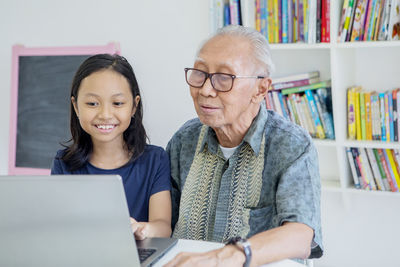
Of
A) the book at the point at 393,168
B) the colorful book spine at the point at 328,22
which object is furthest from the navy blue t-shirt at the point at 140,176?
the book at the point at 393,168

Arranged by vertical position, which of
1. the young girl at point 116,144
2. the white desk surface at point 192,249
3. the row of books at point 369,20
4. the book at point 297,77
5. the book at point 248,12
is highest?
the book at point 248,12

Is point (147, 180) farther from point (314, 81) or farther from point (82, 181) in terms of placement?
point (314, 81)

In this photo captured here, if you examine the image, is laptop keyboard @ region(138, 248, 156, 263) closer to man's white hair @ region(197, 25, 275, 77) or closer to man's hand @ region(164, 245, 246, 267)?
man's hand @ region(164, 245, 246, 267)

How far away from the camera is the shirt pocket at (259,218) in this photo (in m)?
1.57

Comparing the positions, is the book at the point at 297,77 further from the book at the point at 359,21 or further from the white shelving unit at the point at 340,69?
the book at the point at 359,21

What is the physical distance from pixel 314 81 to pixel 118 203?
1826 millimetres

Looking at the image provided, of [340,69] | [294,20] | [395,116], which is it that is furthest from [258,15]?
[395,116]

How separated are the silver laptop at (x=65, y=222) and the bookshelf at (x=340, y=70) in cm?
165

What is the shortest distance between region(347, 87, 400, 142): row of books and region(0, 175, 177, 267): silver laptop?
171 centimetres

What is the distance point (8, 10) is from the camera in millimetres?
3291

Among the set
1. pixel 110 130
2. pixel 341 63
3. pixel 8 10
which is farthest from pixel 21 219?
pixel 8 10

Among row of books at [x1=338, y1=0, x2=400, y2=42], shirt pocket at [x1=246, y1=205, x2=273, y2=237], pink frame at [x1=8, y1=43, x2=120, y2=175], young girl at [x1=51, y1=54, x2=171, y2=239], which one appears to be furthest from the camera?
pink frame at [x1=8, y1=43, x2=120, y2=175]

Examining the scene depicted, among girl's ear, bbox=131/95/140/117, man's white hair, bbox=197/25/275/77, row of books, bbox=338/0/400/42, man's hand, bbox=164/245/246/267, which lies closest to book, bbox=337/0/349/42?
row of books, bbox=338/0/400/42

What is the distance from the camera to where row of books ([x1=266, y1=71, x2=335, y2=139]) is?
8.34 ft
